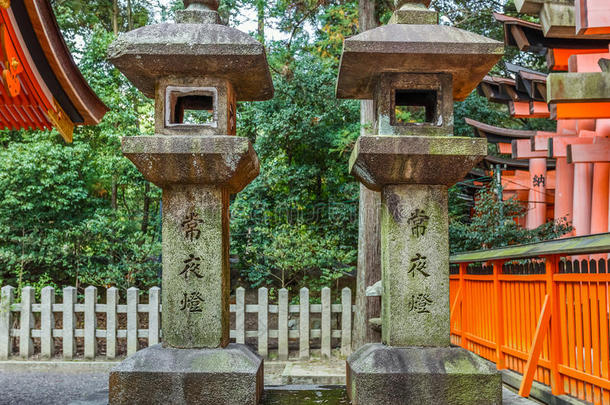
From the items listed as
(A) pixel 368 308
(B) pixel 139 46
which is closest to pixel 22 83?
(B) pixel 139 46

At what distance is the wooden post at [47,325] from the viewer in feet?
30.0

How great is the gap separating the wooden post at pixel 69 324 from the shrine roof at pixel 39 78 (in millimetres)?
3876

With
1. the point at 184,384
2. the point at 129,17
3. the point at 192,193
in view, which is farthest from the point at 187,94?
the point at 129,17

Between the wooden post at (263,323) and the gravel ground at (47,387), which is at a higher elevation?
the wooden post at (263,323)

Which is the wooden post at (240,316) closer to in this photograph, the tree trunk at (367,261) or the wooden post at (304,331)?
the wooden post at (304,331)

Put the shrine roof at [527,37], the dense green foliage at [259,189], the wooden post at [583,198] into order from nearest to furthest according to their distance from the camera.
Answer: the shrine roof at [527,37] < the wooden post at [583,198] < the dense green foliage at [259,189]

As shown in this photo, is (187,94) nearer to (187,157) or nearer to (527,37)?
(187,157)

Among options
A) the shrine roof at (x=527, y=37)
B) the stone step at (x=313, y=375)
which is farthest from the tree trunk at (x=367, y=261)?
the shrine roof at (x=527, y=37)

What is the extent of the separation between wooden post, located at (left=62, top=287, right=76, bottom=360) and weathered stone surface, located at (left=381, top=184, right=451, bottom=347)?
271 inches

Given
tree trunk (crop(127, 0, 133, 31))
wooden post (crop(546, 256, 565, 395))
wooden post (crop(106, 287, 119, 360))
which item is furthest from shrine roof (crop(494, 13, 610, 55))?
tree trunk (crop(127, 0, 133, 31))

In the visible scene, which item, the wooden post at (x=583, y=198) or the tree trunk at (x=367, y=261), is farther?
the wooden post at (x=583, y=198)

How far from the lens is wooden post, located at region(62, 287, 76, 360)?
9.14 meters

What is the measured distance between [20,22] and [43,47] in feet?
1.17

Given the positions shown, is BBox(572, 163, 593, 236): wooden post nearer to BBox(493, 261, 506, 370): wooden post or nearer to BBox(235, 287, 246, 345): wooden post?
BBox(493, 261, 506, 370): wooden post
